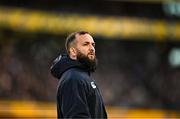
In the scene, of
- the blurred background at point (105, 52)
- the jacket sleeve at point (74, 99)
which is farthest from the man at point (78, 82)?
the blurred background at point (105, 52)

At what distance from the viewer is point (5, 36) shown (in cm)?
1596

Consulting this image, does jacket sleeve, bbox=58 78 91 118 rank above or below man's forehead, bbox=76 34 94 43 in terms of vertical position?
below

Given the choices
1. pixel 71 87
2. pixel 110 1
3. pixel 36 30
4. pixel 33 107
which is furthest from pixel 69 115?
pixel 110 1

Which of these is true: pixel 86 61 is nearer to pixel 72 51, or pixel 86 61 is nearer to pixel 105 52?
pixel 72 51

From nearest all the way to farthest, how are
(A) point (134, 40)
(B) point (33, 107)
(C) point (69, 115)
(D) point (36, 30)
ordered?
(C) point (69, 115)
(B) point (33, 107)
(D) point (36, 30)
(A) point (134, 40)

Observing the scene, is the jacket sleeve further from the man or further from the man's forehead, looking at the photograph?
the man's forehead

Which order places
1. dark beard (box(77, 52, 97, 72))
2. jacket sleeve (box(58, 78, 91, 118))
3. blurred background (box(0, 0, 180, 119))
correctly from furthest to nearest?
blurred background (box(0, 0, 180, 119)), dark beard (box(77, 52, 97, 72)), jacket sleeve (box(58, 78, 91, 118))

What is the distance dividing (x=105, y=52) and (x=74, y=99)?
1135 cm

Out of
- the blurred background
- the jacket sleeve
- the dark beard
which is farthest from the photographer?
the blurred background

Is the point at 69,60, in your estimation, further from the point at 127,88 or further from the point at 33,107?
the point at 127,88

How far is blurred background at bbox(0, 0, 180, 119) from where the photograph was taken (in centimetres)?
1574

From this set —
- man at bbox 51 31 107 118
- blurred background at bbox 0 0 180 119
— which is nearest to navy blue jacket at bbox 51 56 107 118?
man at bbox 51 31 107 118

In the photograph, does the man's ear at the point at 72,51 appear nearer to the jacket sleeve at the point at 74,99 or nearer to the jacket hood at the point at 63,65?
the jacket hood at the point at 63,65

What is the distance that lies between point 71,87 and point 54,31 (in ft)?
34.8
